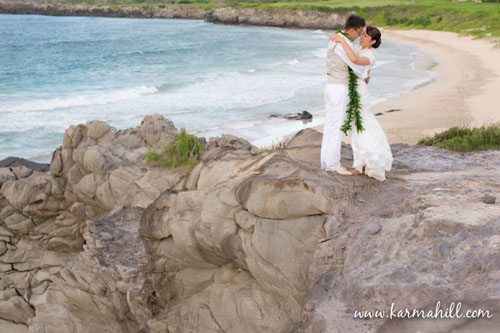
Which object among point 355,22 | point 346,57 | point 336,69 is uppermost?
point 355,22

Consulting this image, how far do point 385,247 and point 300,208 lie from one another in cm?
120

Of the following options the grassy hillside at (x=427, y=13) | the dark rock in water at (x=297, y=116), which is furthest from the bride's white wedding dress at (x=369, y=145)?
the grassy hillside at (x=427, y=13)

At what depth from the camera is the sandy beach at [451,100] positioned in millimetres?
23609

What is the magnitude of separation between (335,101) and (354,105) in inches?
10.6

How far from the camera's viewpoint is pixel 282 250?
7.35 metres

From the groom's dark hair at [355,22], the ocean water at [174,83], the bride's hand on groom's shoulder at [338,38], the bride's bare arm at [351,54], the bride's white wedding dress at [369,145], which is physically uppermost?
the groom's dark hair at [355,22]

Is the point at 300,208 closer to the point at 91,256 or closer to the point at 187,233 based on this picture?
the point at 187,233

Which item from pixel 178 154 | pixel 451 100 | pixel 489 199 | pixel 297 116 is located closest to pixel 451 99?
pixel 451 100

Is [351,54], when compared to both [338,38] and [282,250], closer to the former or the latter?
[338,38]

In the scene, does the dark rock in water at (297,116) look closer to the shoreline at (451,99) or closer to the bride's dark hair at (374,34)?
the shoreline at (451,99)

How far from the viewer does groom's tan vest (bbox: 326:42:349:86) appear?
8.28 metres

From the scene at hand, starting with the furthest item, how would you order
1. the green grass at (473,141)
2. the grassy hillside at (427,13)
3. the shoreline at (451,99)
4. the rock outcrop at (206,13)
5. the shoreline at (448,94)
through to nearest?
the rock outcrop at (206,13) → the grassy hillside at (427,13) → the shoreline at (448,94) → the shoreline at (451,99) → the green grass at (473,141)

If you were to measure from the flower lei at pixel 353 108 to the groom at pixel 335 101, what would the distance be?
5cm

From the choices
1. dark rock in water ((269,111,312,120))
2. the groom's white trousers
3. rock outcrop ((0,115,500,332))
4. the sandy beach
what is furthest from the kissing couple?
dark rock in water ((269,111,312,120))
